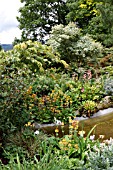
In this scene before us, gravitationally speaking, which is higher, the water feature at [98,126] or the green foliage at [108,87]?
the green foliage at [108,87]

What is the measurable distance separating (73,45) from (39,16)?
563 centimetres

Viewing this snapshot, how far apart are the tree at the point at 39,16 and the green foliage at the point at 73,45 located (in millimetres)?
5006

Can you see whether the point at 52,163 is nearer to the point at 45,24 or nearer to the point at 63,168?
the point at 63,168

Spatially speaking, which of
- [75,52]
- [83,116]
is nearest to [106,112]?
[83,116]

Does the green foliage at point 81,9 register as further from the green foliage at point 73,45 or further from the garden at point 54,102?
the green foliage at point 73,45

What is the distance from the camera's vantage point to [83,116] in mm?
6758

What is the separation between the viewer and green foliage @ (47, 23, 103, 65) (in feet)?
32.1

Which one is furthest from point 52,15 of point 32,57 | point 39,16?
point 32,57

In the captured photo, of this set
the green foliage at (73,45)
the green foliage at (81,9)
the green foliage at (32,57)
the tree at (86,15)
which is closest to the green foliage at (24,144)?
the green foliage at (32,57)

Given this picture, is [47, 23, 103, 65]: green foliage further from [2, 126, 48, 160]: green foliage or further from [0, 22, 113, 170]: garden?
[2, 126, 48, 160]: green foliage

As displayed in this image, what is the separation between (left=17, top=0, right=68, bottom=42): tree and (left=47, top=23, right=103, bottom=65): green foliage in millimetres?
5006

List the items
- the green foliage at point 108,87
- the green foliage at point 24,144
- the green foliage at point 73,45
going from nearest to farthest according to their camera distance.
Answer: the green foliage at point 24,144, the green foliage at point 108,87, the green foliage at point 73,45

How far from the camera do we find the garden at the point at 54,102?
3.67 meters

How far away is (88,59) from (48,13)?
602cm
